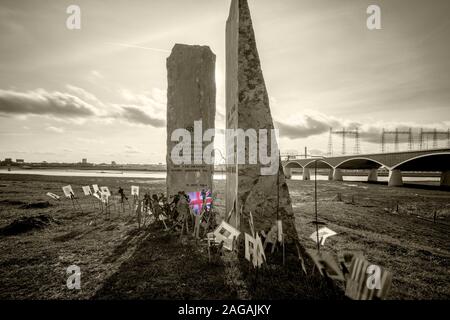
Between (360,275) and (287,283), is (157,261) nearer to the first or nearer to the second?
(287,283)

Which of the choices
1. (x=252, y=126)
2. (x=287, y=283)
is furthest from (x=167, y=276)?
(x=252, y=126)

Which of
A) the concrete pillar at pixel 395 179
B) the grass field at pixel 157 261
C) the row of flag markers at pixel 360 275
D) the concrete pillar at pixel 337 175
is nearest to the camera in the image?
the row of flag markers at pixel 360 275

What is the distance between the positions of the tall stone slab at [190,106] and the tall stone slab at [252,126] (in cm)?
285

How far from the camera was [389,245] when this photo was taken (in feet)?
16.6

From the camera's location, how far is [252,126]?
16.3 feet

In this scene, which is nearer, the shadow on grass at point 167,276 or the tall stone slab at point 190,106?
the shadow on grass at point 167,276

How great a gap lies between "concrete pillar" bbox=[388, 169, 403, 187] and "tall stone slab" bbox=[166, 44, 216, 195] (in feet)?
96.1

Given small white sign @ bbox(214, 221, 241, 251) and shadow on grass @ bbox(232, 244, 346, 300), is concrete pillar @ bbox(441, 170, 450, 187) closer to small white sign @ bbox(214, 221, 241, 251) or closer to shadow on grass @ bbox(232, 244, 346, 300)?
shadow on grass @ bbox(232, 244, 346, 300)

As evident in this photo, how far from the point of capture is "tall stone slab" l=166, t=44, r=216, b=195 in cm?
783

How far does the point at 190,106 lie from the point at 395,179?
101 feet

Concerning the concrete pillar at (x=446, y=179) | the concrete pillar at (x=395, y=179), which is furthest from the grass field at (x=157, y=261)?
the concrete pillar at (x=446, y=179)

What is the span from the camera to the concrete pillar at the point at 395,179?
28.1m

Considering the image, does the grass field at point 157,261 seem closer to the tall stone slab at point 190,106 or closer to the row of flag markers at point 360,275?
the row of flag markers at point 360,275
